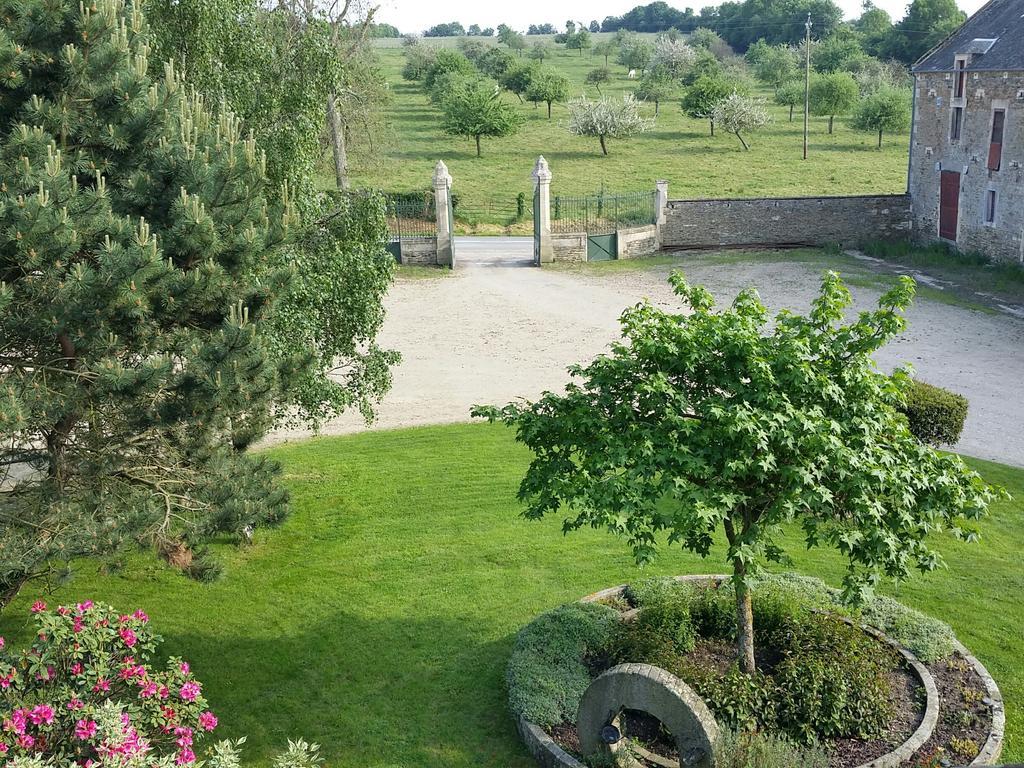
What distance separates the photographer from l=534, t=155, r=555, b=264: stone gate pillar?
31406 millimetres

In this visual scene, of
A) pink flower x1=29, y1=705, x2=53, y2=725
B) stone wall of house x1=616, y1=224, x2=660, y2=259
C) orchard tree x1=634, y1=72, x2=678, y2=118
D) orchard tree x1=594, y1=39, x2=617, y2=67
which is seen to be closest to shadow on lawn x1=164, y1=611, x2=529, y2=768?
pink flower x1=29, y1=705, x2=53, y2=725

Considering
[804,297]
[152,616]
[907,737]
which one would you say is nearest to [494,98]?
[804,297]

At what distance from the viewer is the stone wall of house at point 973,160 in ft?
94.1

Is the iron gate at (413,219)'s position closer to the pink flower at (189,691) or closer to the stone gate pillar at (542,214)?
the stone gate pillar at (542,214)

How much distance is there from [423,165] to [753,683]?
40832mm

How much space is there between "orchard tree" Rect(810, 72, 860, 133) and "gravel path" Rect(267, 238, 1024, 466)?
26.3m

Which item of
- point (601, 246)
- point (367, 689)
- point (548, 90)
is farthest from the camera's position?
point (548, 90)

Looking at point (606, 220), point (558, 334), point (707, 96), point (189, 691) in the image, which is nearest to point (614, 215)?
point (606, 220)

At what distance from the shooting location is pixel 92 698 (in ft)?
25.4

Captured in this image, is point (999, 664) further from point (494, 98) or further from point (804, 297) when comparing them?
point (494, 98)

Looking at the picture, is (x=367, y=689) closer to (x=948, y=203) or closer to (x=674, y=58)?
(x=948, y=203)

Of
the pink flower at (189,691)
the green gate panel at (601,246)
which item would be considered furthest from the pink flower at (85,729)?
the green gate panel at (601,246)

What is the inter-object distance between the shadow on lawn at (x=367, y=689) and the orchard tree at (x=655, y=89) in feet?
185

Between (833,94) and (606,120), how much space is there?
45.0 feet
